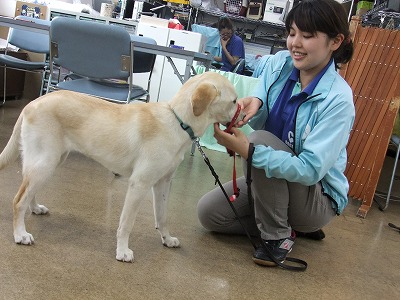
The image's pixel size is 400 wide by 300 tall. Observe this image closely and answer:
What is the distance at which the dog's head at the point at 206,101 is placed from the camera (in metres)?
1.63

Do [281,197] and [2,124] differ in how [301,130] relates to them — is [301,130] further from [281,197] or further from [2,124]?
[2,124]

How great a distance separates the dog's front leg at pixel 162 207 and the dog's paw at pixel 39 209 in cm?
57

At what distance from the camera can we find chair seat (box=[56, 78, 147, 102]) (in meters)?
3.20

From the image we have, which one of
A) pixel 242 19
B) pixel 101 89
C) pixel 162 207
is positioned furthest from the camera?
pixel 242 19

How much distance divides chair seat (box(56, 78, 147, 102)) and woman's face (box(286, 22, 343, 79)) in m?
1.66

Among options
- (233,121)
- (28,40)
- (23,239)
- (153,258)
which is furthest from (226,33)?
(23,239)

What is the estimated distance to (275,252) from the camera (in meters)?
2.01

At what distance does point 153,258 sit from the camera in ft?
5.95

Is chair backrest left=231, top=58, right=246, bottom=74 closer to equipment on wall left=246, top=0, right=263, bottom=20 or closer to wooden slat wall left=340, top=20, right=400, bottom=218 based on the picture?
equipment on wall left=246, top=0, right=263, bottom=20

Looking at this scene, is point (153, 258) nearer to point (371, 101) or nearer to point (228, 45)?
point (371, 101)

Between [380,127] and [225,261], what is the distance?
1888 mm

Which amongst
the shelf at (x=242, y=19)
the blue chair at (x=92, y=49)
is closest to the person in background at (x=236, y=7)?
the shelf at (x=242, y=19)

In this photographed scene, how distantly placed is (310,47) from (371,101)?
5.38ft

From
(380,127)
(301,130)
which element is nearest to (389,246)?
(380,127)
